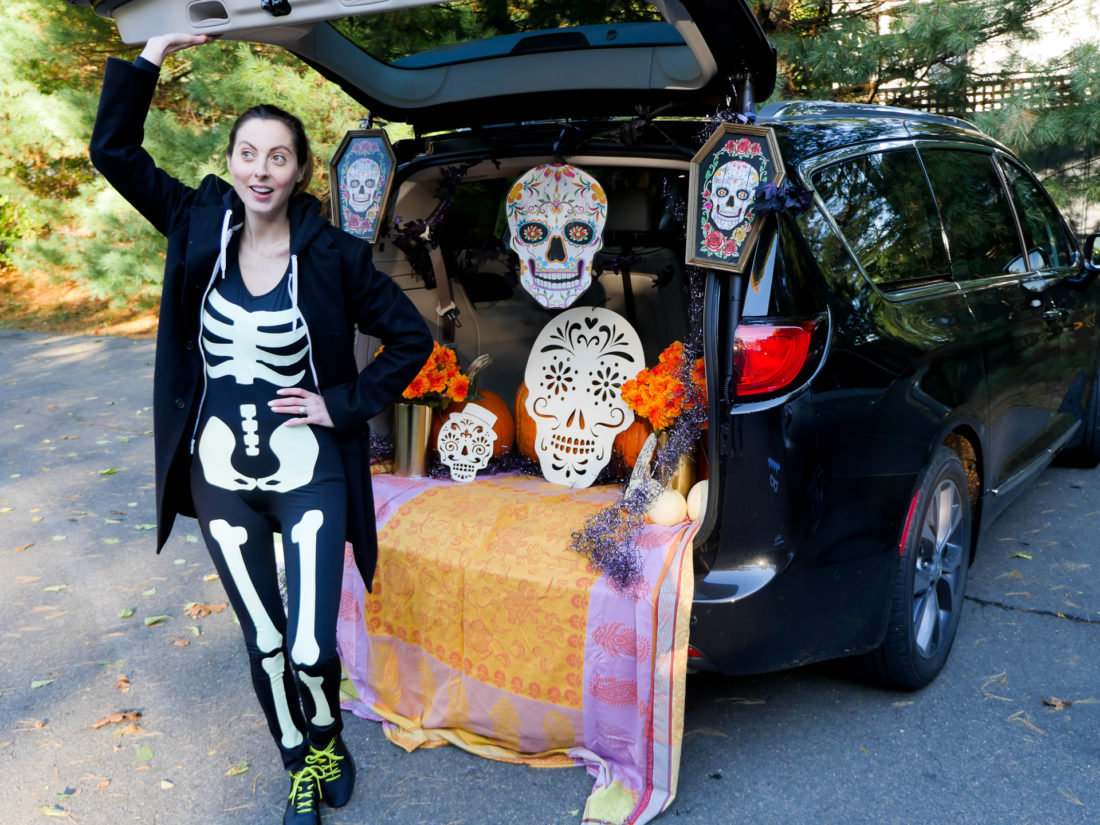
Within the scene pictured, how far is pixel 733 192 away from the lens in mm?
2619

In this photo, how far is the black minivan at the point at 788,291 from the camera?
2.52 m

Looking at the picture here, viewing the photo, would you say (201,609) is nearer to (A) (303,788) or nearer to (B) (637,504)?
(A) (303,788)

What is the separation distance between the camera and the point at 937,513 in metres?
3.11

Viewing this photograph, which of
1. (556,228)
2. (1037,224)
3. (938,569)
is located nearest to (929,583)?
(938,569)

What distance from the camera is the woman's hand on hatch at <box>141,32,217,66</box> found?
2.33 meters

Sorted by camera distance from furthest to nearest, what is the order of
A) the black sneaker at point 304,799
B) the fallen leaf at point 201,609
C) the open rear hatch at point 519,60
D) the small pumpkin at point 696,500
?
the fallen leaf at point 201,609, the small pumpkin at point 696,500, the black sneaker at point 304,799, the open rear hatch at point 519,60

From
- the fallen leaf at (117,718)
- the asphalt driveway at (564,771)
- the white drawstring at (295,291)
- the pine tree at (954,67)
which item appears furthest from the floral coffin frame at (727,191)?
the pine tree at (954,67)

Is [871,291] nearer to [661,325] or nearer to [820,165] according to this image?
[820,165]

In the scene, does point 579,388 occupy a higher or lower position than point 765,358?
lower

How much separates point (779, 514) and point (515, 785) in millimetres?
1089

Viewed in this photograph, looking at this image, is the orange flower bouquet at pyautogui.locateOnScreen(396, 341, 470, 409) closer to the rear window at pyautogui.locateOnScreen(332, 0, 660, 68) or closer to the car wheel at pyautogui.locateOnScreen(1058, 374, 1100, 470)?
the rear window at pyautogui.locateOnScreen(332, 0, 660, 68)

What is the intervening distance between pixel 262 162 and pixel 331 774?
1.65 meters

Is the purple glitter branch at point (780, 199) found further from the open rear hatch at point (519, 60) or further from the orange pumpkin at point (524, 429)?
the orange pumpkin at point (524, 429)

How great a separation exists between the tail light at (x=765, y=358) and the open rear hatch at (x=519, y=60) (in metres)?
0.74
